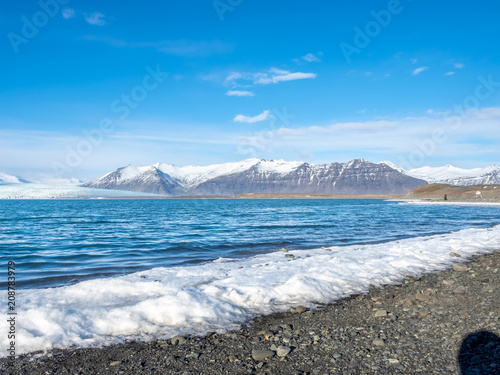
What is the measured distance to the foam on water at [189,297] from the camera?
21.5 feet

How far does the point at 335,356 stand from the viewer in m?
5.43

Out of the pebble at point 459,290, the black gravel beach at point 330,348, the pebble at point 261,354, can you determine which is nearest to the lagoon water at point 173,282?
the black gravel beach at point 330,348

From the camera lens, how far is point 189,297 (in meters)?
8.04

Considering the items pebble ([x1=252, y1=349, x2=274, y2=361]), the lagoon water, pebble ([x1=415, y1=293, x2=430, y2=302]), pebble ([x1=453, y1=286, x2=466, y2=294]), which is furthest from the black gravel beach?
pebble ([x1=453, y1=286, x2=466, y2=294])

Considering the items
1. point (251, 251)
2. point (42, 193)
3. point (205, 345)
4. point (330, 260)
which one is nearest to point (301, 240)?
point (251, 251)

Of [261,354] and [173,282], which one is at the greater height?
[261,354]

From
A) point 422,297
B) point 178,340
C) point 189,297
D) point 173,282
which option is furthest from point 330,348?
point 173,282

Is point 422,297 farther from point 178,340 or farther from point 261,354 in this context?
point 178,340

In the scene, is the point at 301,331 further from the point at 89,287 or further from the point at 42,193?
the point at 42,193

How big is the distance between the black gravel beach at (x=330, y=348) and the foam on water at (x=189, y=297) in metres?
0.56

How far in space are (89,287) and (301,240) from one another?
51.1ft

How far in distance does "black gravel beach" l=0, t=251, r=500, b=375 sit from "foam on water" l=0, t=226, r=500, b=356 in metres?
0.56

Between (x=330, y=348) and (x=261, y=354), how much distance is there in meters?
1.14

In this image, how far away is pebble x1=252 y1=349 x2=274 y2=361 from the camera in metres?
5.45
